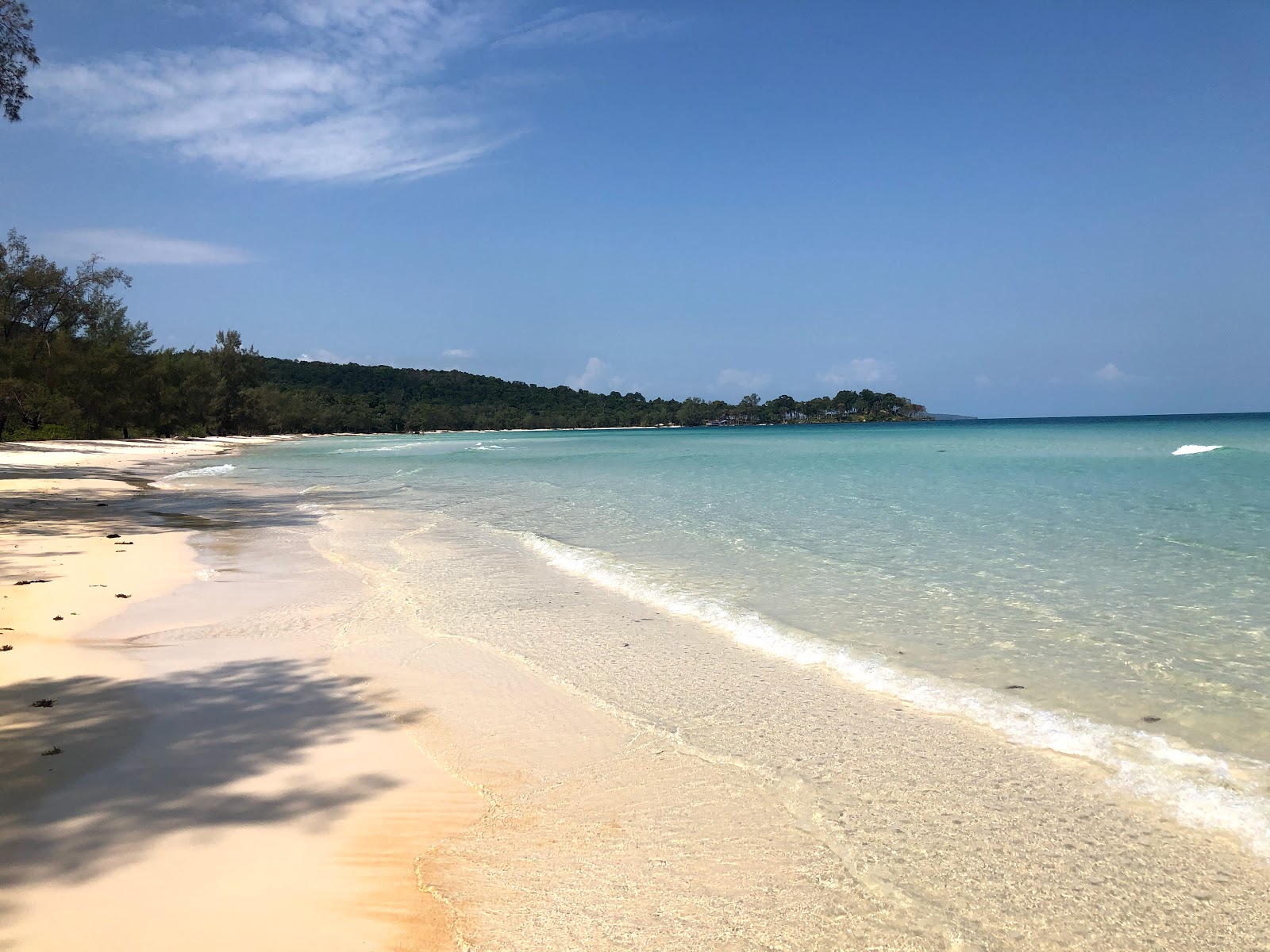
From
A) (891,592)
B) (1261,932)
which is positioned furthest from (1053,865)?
(891,592)

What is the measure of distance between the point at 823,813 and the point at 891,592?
5.18 metres

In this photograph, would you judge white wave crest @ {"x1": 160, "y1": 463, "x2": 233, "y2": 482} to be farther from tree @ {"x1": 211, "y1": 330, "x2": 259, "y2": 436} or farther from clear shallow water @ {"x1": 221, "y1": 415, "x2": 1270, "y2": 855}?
tree @ {"x1": 211, "y1": 330, "x2": 259, "y2": 436}

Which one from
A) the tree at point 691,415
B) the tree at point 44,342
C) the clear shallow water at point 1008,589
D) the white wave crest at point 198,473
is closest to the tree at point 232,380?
the tree at point 44,342

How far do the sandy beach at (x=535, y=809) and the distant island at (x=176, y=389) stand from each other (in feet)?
147

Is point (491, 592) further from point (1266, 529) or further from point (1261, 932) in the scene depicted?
point (1266, 529)

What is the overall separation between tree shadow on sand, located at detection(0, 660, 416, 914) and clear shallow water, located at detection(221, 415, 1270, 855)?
376 cm

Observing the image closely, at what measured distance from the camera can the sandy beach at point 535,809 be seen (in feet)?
9.26

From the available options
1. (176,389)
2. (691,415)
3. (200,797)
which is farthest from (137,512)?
(691,415)

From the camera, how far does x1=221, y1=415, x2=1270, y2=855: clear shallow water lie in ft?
15.7

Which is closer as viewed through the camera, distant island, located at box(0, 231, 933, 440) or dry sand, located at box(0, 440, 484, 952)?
dry sand, located at box(0, 440, 484, 952)

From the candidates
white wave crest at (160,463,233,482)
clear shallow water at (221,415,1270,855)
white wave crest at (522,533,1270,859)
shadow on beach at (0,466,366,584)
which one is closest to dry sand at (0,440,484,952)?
white wave crest at (522,533,1270,859)

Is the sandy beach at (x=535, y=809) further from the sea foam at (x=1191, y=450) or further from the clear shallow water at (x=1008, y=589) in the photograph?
the sea foam at (x=1191, y=450)

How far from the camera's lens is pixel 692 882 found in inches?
122

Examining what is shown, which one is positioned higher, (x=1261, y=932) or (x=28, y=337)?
(x=28, y=337)
